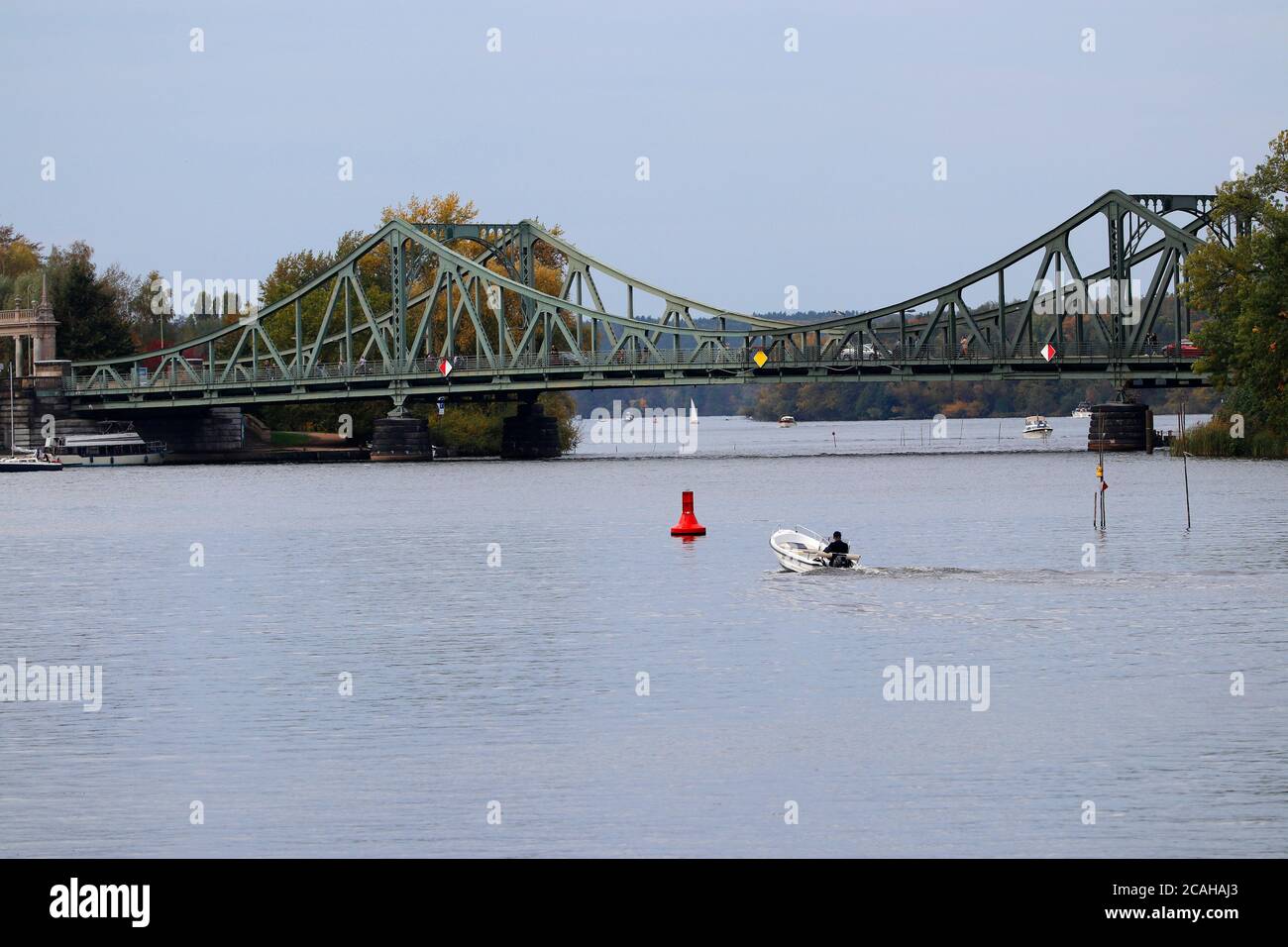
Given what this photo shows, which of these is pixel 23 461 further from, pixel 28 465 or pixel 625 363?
pixel 625 363

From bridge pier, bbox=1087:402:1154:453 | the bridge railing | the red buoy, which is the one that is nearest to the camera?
the red buoy

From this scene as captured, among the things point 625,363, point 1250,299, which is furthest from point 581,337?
point 1250,299

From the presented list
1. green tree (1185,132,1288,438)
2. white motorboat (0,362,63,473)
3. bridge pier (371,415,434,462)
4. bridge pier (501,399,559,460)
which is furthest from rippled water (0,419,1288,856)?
bridge pier (501,399,559,460)

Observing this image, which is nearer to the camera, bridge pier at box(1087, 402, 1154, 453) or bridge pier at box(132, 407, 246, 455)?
bridge pier at box(1087, 402, 1154, 453)

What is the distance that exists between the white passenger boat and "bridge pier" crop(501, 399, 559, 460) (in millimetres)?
30013

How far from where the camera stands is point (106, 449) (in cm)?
16212

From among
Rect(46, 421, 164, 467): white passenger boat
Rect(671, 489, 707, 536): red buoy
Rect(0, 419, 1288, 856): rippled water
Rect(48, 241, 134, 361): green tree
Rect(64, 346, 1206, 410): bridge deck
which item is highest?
Rect(48, 241, 134, 361): green tree

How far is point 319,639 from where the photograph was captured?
144 ft

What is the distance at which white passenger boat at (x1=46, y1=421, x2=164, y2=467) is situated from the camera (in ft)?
525

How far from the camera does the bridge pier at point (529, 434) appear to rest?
157500 millimetres
